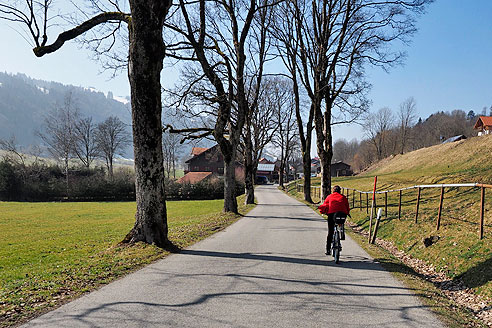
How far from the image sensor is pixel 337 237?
25.2 feet

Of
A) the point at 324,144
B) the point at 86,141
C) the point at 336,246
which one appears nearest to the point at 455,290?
the point at 336,246

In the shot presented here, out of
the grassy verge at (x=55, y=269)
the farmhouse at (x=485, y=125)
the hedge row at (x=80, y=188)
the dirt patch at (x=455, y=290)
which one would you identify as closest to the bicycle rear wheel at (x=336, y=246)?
the dirt patch at (x=455, y=290)

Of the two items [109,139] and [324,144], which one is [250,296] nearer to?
[324,144]

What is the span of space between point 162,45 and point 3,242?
11.9 meters

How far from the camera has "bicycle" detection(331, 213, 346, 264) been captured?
749cm

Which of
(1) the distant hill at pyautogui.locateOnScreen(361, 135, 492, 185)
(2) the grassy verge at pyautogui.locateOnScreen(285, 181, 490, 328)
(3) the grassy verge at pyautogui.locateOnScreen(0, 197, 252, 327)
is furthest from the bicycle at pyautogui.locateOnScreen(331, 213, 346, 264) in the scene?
(1) the distant hill at pyautogui.locateOnScreen(361, 135, 492, 185)

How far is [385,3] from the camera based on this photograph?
61.0 feet

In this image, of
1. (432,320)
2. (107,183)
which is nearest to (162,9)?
(432,320)

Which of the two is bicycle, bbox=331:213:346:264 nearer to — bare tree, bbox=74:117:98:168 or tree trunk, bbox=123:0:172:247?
tree trunk, bbox=123:0:172:247

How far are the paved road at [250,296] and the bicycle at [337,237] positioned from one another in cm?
24

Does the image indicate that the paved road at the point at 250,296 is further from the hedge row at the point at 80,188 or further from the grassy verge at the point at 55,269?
the hedge row at the point at 80,188

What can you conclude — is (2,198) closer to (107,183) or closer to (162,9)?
(107,183)

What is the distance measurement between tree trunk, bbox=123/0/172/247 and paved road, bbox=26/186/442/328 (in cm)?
127

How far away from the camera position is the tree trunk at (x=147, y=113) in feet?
26.3
